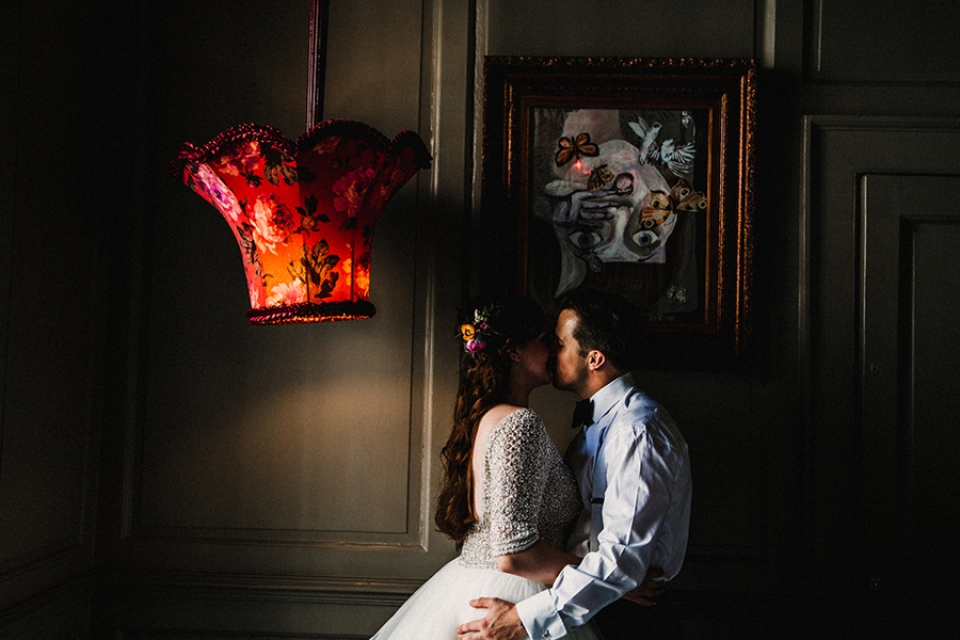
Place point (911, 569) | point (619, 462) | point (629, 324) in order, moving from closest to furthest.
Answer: point (619, 462), point (629, 324), point (911, 569)

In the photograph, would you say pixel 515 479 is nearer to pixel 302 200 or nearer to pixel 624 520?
pixel 624 520

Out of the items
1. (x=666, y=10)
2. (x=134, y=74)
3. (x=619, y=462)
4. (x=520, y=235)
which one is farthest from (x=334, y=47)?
(x=619, y=462)

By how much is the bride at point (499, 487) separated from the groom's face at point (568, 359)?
1.2 inches

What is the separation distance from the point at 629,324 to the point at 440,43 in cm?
112

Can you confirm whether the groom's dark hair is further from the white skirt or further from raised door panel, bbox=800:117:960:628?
raised door panel, bbox=800:117:960:628

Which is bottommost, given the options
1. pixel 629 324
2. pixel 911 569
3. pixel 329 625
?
pixel 329 625

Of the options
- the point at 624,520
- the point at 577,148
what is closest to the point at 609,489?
the point at 624,520

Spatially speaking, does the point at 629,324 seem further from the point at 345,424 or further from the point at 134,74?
the point at 134,74

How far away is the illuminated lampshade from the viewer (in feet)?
5.63

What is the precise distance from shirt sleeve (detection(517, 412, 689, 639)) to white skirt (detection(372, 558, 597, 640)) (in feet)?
0.29

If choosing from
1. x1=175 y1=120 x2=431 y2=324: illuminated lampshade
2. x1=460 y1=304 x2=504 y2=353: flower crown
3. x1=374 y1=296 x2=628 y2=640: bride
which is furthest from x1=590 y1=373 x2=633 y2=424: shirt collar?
x1=175 y1=120 x2=431 y2=324: illuminated lampshade

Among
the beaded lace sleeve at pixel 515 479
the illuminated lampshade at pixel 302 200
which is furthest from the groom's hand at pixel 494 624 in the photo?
the illuminated lampshade at pixel 302 200

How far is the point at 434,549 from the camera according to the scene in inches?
89.1

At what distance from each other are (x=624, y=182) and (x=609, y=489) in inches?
39.8
